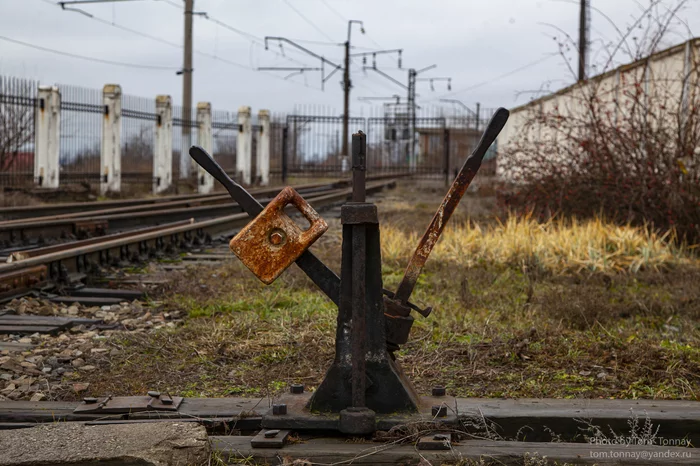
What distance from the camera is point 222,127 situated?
92.4 feet

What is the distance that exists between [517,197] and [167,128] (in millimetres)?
14532

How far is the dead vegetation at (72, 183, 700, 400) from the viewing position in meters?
4.13

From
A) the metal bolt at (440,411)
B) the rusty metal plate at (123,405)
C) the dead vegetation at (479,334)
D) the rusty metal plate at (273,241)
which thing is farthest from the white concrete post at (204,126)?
the metal bolt at (440,411)

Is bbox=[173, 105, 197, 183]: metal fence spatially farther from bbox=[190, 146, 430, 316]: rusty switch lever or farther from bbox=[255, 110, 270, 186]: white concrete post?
bbox=[190, 146, 430, 316]: rusty switch lever

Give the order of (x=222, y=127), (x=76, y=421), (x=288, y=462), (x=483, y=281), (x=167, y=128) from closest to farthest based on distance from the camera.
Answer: (x=288, y=462) → (x=76, y=421) → (x=483, y=281) → (x=167, y=128) → (x=222, y=127)

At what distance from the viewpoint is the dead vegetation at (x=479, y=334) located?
4133 millimetres

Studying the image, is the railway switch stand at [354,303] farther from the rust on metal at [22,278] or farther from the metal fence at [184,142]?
the metal fence at [184,142]

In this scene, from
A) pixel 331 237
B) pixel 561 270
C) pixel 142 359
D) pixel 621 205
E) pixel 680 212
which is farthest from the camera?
pixel 331 237

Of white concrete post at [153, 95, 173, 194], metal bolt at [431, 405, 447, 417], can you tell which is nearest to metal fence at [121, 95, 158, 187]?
white concrete post at [153, 95, 173, 194]

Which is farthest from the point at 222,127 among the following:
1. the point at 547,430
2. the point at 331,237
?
the point at 547,430

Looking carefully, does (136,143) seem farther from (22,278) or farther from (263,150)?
(22,278)

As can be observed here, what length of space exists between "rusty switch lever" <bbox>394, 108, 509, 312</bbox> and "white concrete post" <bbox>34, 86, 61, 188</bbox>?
17843 mm

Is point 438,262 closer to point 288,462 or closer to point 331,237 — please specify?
point 331,237

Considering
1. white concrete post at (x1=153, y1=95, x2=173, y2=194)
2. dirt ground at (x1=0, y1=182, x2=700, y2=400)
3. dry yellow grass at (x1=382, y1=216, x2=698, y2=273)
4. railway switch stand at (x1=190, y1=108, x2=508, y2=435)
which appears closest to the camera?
railway switch stand at (x1=190, y1=108, x2=508, y2=435)
